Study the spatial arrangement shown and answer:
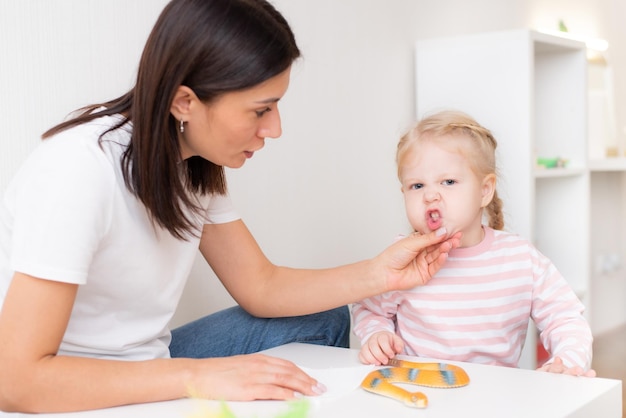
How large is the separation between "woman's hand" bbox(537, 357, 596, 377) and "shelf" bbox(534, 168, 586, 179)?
1.13m

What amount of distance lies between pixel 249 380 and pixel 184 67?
16.2 inches

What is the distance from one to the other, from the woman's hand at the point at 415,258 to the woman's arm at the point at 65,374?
0.42m

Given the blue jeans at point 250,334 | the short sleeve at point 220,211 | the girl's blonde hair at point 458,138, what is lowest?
the blue jeans at point 250,334

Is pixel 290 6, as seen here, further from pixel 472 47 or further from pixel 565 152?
pixel 565 152

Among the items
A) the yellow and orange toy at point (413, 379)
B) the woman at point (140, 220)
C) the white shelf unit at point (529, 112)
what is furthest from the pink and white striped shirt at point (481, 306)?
the white shelf unit at point (529, 112)

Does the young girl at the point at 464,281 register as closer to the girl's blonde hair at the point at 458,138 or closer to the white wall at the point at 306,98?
the girl's blonde hair at the point at 458,138

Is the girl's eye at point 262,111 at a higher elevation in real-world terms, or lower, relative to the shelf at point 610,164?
higher

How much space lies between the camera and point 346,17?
2146mm

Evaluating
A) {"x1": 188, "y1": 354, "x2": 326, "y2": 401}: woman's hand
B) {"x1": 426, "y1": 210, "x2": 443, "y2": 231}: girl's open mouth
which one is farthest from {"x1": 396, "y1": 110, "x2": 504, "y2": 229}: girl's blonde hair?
{"x1": 188, "y1": 354, "x2": 326, "y2": 401}: woman's hand

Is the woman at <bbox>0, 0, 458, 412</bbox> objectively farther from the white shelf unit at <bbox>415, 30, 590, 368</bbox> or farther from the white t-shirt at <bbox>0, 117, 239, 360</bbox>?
the white shelf unit at <bbox>415, 30, 590, 368</bbox>

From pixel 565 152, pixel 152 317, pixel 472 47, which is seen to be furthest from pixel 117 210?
pixel 565 152

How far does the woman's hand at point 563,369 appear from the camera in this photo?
113cm

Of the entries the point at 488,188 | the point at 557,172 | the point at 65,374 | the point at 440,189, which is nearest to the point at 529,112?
the point at 557,172

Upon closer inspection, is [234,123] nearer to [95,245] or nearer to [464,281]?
[95,245]
